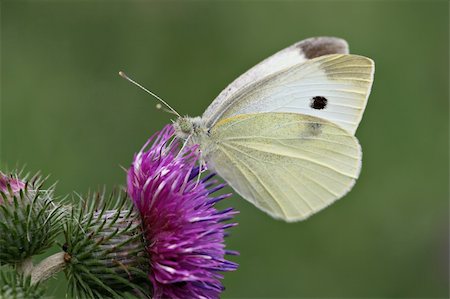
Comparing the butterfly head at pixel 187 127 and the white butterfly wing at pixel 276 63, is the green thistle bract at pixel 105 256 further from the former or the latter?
the white butterfly wing at pixel 276 63

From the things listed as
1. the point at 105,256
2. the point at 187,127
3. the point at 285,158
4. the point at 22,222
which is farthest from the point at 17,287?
the point at 285,158

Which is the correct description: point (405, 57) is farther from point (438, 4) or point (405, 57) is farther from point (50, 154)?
point (50, 154)

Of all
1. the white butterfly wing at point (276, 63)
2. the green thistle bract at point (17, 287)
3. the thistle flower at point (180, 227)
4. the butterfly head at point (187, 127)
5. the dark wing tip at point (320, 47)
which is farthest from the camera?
the dark wing tip at point (320, 47)

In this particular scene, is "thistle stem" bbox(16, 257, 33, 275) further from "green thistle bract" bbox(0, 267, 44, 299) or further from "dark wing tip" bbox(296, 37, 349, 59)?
"dark wing tip" bbox(296, 37, 349, 59)

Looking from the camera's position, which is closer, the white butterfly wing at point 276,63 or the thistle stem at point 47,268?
the thistle stem at point 47,268

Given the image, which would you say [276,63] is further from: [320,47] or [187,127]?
[187,127]

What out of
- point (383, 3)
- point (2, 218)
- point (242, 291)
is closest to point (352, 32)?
point (383, 3)

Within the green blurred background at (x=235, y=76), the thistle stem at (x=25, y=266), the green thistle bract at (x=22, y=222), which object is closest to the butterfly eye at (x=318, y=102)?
the green thistle bract at (x=22, y=222)
